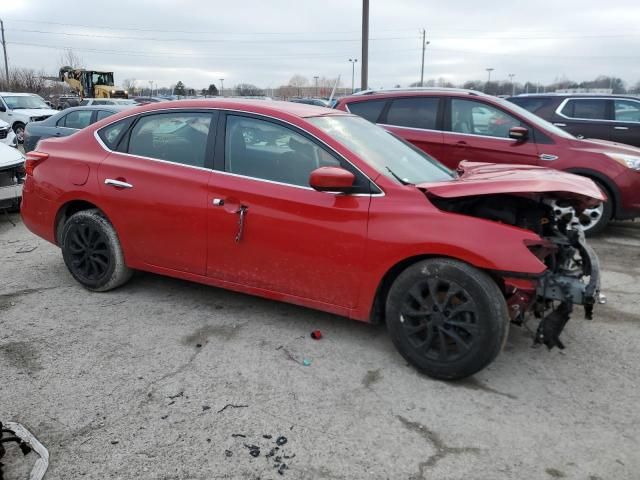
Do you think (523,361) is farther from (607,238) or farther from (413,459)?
(607,238)

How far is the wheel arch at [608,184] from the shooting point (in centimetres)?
638

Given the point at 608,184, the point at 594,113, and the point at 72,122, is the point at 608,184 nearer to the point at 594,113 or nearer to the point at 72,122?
the point at 594,113

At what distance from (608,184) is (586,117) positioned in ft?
12.3

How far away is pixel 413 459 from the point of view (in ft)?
8.50

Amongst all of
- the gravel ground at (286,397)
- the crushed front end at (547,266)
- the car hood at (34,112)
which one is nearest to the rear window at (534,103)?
the gravel ground at (286,397)

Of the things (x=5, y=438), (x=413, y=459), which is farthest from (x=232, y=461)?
(x=5, y=438)

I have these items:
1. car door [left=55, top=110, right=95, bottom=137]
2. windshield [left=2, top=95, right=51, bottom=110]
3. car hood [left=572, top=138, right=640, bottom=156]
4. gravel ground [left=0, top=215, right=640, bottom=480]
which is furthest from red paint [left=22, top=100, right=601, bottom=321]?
windshield [left=2, top=95, right=51, bottom=110]

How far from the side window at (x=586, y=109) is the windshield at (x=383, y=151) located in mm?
6390

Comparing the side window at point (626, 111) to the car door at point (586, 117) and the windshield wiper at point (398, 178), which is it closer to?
the car door at point (586, 117)

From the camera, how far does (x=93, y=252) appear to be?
14.8 ft

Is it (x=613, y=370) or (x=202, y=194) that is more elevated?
(x=202, y=194)

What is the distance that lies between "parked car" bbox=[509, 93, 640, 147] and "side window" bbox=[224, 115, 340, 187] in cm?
707

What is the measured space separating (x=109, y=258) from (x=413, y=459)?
3028 mm

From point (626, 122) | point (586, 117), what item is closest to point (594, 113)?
point (586, 117)
